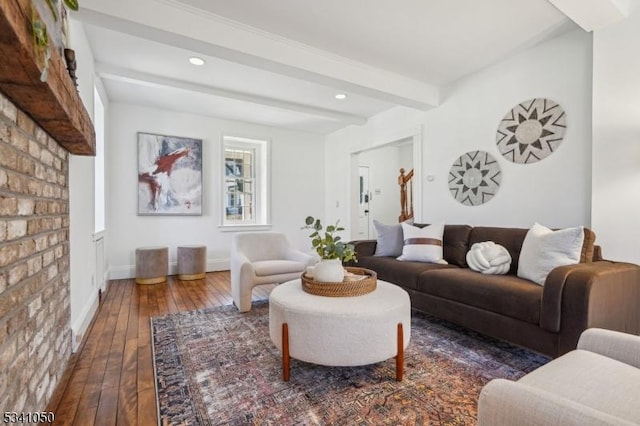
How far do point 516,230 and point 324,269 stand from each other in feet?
6.02

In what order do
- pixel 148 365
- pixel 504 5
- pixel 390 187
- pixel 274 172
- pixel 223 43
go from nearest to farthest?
pixel 148 365 < pixel 504 5 < pixel 223 43 < pixel 274 172 < pixel 390 187

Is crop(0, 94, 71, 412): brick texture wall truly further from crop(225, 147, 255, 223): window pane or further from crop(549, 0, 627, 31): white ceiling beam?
crop(225, 147, 255, 223): window pane

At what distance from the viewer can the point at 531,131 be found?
305cm

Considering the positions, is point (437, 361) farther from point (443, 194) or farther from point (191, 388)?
point (443, 194)

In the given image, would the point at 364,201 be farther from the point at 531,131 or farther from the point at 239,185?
the point at 531,131

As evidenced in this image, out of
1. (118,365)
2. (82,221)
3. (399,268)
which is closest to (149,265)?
(82,221)

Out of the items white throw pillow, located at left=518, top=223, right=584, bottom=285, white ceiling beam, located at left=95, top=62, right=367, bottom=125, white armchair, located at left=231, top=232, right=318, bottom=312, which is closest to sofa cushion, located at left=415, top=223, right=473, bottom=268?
white throw pillow, located at left=518, top=223, right=584, bottom=285

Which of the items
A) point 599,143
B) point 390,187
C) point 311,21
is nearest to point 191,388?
point 311,21

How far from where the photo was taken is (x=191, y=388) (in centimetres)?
175

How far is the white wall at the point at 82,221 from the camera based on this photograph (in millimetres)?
2316

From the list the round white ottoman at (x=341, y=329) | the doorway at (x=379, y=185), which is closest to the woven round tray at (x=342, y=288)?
the round white ottoman at (x=341, y=329)

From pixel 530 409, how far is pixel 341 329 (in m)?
0.97

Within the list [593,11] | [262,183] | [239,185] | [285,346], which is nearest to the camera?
[285,346]

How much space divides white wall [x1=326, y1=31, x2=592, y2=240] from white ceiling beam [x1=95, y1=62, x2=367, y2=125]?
110 cm
